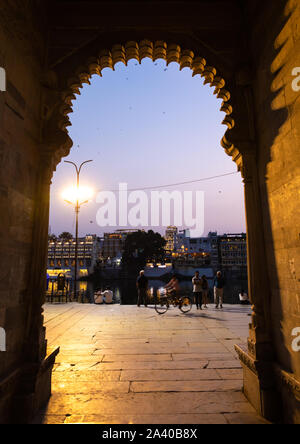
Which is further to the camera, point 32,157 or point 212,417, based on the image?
point 32,157

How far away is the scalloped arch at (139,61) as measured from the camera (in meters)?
3.50

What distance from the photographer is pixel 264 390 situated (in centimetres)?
275

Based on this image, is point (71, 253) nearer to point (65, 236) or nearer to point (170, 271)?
point (65, 236)

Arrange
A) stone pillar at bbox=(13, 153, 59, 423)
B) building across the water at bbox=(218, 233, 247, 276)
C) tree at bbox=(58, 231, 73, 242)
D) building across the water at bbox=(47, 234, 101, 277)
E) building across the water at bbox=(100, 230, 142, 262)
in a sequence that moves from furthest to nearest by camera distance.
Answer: building across the water at bbox=(100, 230, 142, 262), tree at bbox=(58, 231, 73, 242), building across the water at bbox=(47, 234, 101, 277), building across the water at bbox=(218, 233, 247, 276), stone pillar at bbox=(13, 153, 59, 423)

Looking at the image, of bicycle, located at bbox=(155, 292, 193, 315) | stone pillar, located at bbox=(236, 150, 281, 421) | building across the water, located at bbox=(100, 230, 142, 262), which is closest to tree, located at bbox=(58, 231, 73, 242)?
building across the water, located at bbox=(100, 230, 142, 262)

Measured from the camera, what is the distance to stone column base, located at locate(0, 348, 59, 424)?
2531mm

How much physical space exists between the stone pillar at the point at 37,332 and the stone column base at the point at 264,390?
2564 mm

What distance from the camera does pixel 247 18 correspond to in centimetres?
351

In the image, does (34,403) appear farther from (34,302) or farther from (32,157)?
(32,157)

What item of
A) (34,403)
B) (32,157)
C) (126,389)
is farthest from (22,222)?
(126,389)

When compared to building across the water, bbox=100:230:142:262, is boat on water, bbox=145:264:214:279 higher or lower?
lower

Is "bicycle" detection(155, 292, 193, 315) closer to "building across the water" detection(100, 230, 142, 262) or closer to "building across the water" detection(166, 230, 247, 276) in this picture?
"building across the water" detection(166, 230, 247, 276)

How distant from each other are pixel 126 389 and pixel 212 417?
1.24 metres

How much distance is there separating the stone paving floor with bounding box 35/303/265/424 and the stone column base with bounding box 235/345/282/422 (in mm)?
121
